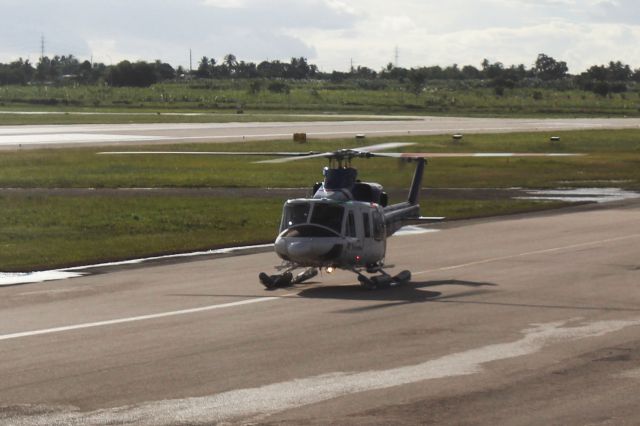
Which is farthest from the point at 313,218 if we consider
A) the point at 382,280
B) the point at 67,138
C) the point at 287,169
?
the point at 67,138

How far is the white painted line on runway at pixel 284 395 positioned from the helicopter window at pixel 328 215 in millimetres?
6433

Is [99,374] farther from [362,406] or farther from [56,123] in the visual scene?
A: [56,123]

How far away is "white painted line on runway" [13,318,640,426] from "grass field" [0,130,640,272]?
12.8m

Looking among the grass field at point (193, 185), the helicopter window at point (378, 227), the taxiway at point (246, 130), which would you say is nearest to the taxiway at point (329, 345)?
the helicopter window at point (378, 227)

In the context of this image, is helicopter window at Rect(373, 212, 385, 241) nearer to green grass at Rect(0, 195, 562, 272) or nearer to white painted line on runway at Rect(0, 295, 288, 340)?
white painted line on runway at Rect(0, 295, 288, 340)

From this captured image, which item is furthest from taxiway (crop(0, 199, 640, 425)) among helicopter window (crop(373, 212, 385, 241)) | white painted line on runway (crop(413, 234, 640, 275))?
helicopter window (crop(373, 212, 385, 241))

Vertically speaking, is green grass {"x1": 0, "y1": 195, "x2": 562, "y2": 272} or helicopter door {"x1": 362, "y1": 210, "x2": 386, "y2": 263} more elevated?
helicopter door {"x1": 362, "y1": 210, "x2": 386, "y2": 263}

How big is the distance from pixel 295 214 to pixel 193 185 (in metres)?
30.0

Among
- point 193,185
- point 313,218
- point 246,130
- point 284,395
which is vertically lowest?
point 246,130

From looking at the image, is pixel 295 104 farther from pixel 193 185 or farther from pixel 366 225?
pixel 366 225

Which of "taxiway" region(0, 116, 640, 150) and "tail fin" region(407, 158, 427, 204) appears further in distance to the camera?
"taxiway" region(0, 116, 640, 150)

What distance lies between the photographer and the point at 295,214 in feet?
86.0

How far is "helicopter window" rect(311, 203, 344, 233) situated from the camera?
85.4 ft

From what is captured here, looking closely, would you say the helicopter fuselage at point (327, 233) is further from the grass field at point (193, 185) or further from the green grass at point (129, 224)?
the green grass at point (129, 224)
